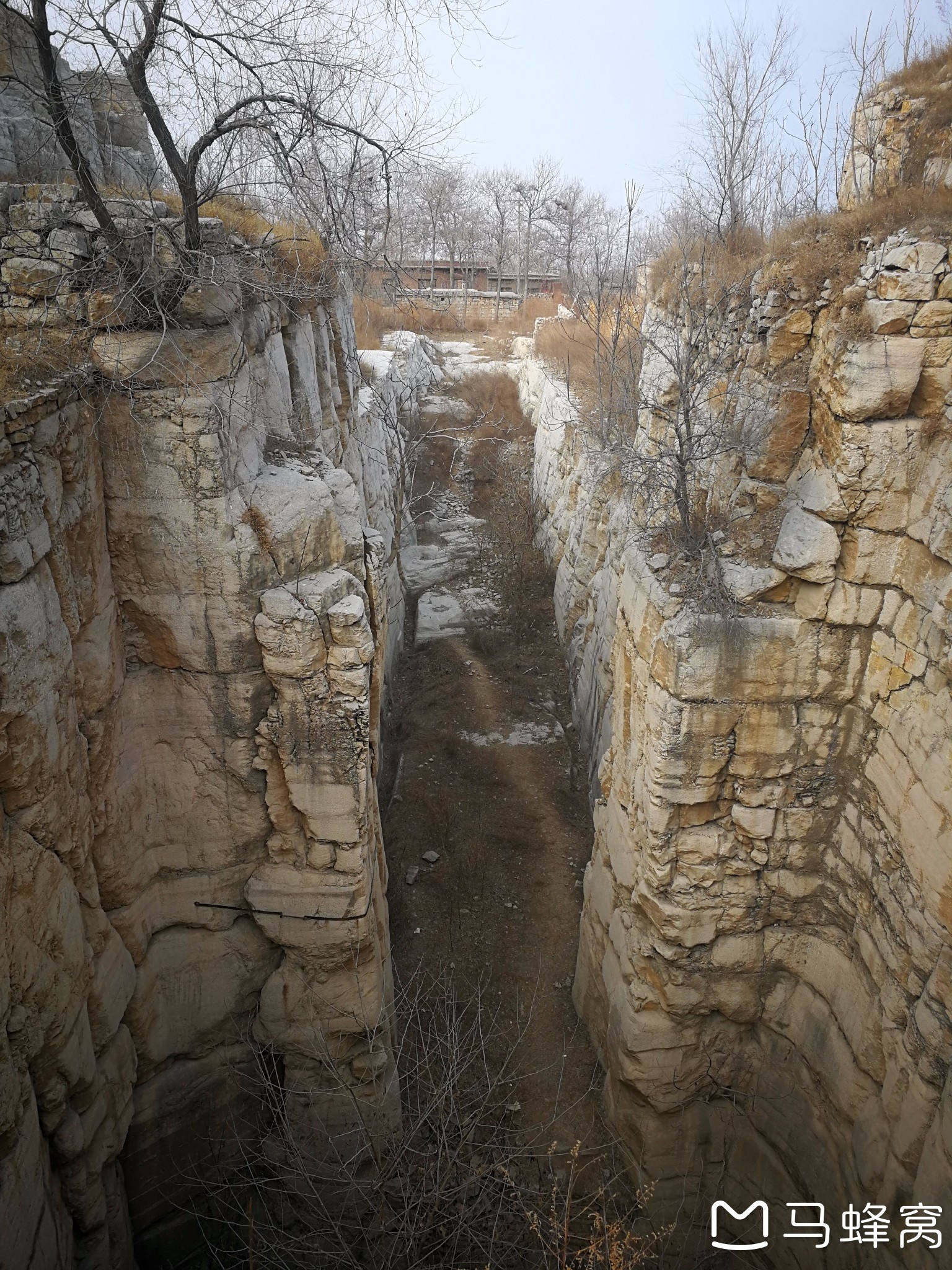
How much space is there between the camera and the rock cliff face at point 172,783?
477cm

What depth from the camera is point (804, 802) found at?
21.9 feet

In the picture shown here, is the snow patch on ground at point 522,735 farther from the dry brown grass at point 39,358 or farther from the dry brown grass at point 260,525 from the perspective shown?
the dry brown grass at point 39,358

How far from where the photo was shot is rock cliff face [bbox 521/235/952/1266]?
219 inches

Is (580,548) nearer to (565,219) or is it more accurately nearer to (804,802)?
(804,802)

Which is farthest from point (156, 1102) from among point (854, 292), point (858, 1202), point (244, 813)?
point (854, 292)

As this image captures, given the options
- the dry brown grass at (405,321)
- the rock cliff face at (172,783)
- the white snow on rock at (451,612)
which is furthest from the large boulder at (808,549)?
the dry brown grass at (405,321)

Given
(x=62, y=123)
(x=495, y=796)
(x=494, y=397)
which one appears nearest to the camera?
(x=62, y=123)

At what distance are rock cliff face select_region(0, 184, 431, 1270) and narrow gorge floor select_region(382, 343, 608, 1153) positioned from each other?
215cm

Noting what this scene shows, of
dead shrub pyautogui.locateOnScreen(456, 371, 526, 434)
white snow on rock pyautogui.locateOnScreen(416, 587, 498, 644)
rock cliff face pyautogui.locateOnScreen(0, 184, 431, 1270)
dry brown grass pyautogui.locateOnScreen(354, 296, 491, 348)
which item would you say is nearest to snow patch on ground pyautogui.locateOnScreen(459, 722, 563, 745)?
white snow on rock pyautogui.locateOnScreen(416, 587, 498, 644)

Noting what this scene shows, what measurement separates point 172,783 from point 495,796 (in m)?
Answer: 6.50

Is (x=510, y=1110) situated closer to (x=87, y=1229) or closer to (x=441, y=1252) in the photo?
(x=441, y=1252)

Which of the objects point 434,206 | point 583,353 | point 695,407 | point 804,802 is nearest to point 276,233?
point 695,407

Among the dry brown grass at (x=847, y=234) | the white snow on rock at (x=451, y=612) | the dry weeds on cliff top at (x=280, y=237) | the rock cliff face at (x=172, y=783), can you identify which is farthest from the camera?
the white snow on rock at (x=451, y=612)

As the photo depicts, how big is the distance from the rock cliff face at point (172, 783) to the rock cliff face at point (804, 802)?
7.74 feet
